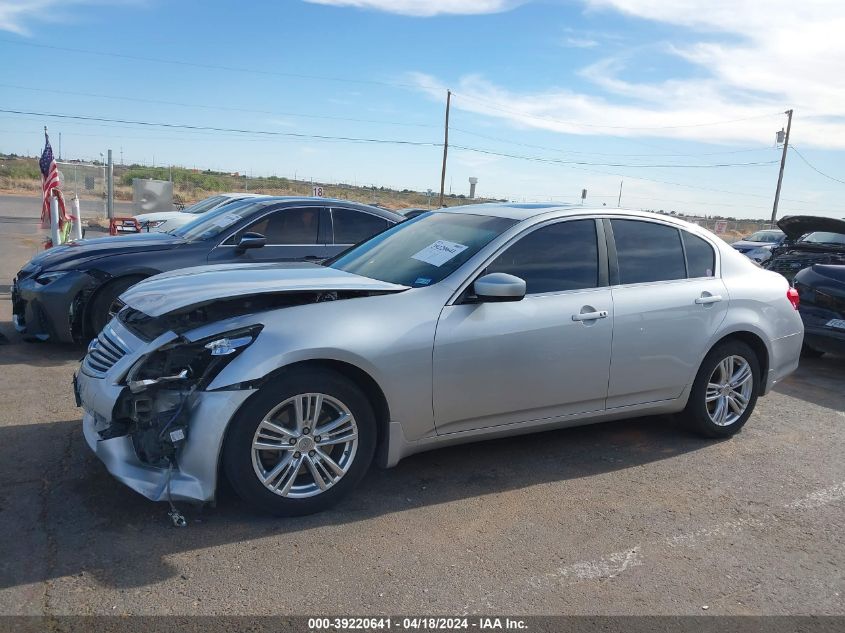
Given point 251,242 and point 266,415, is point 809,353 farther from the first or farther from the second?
point 266,415

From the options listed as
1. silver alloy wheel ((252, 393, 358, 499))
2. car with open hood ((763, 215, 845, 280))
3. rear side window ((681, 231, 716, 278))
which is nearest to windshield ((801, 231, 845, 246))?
car with open hood ((763, 215, 845, 280))

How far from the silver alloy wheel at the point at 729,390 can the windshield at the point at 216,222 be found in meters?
4.98

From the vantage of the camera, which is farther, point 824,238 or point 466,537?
point 824,238

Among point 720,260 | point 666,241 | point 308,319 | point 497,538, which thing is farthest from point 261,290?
point 720,260

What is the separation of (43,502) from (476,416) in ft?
7.78

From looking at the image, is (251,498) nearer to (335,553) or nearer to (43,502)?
(335,553)

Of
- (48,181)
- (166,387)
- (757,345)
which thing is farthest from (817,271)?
(48,181)

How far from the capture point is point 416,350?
392cm

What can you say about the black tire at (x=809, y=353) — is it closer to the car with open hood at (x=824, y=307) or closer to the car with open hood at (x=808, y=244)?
the car with open hood at (x=824, y=307)

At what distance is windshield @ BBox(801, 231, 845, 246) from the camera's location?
919 centimetres

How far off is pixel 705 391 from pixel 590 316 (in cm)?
131

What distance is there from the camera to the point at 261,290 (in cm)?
378

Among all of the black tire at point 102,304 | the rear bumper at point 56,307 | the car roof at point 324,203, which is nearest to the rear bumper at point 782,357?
the car roof at point 324,203

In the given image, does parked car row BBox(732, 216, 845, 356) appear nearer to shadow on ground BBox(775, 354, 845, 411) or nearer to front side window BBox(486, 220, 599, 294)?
shadow on ground BBox(775, 354, 845, 411)
